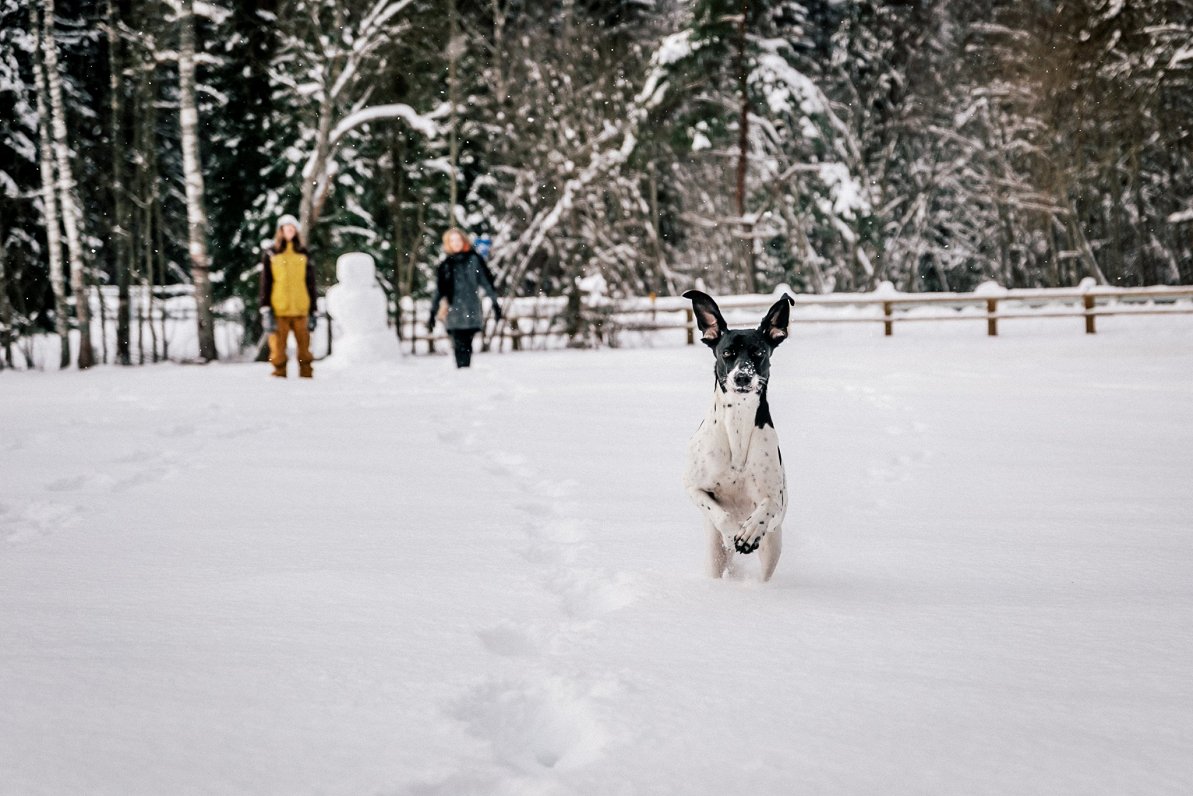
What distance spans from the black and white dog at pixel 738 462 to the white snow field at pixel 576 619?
7.5 inches

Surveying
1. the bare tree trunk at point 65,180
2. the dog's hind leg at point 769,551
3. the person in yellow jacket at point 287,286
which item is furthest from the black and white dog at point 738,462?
the bare tree trunk at point 65,180

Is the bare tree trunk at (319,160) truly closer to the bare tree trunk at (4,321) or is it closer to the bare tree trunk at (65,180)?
the bare tree trunk at (65,180)

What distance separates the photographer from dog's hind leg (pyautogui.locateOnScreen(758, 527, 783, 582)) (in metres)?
3.82

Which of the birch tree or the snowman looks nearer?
the snowman

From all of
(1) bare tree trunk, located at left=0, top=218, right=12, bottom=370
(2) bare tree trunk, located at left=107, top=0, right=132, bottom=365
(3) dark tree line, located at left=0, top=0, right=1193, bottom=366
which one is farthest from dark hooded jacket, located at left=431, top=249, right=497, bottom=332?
(1) bare tree trunk, located at left=0, top=218, right=12, bottom=370

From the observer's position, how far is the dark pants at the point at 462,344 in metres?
14.3

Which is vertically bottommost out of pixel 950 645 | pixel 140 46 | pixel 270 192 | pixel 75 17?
pixel 950 645

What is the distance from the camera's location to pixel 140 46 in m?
19.2

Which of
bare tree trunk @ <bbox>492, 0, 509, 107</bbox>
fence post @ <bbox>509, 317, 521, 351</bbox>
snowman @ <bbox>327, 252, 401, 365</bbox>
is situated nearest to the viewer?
snowman @ <bbox>327, 252, 401, 365</bbox>

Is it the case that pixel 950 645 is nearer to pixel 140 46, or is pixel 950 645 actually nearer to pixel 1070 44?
pixel 140 46

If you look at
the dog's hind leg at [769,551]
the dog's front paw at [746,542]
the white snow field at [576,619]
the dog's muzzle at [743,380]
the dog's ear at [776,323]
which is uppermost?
the dog's ear at [776,323]

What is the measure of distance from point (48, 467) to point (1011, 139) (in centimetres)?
3202

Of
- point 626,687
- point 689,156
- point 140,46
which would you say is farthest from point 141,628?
point 689,156

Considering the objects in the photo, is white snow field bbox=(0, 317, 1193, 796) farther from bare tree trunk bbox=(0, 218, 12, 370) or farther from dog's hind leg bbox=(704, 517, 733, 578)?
bare tree trunk bbox=(0, 218, 12, 370)
